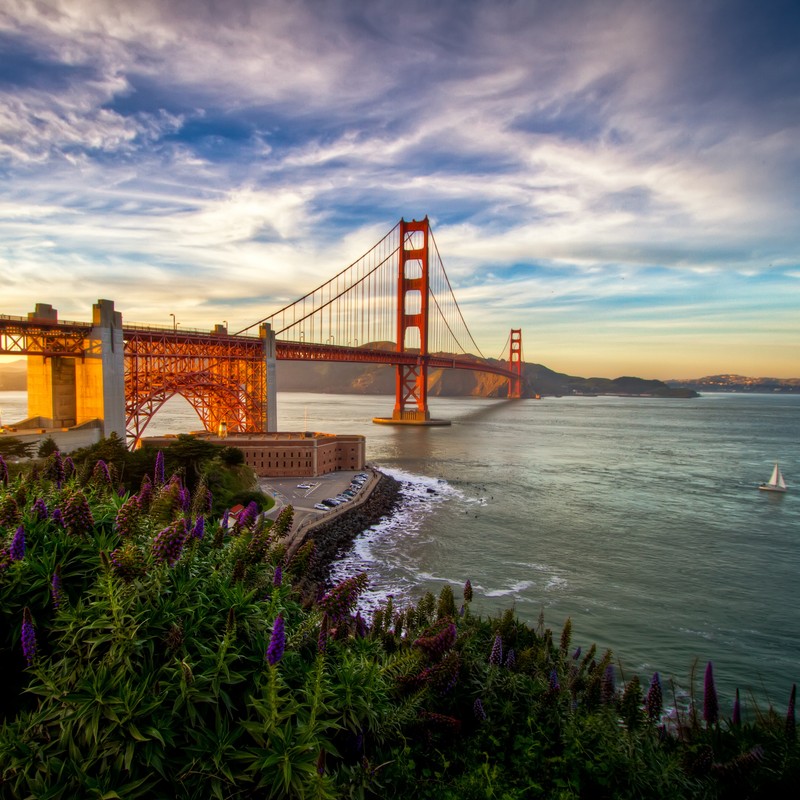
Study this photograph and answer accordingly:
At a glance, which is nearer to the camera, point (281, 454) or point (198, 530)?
point (198, 530)

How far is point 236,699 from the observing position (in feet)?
12.8

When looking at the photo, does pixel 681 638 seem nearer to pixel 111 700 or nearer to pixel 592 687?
pixel 592 687

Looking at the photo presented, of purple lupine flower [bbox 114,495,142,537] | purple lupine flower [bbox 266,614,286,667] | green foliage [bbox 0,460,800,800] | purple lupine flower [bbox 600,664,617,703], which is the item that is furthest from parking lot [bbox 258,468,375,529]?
purple lupine flower [bbox 266,614,286,667]

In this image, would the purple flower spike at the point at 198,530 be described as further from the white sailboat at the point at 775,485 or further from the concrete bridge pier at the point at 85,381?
the white sailboat at the point at 775,485

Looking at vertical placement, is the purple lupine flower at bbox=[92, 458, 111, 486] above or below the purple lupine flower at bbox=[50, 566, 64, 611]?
above

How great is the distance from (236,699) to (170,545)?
124 centimetres

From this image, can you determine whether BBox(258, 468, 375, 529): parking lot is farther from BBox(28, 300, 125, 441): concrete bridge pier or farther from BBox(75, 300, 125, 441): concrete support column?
BBox(28, 300, 125, 441): concrete bridge pier

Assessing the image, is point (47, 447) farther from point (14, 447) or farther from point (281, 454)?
point (281, 454)

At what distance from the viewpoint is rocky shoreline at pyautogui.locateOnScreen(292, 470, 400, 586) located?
1997cm

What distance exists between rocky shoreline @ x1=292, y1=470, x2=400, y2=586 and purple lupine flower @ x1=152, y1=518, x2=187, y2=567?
12.8 metres

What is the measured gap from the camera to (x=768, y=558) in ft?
74.9

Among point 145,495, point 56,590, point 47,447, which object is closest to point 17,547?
point 56,590

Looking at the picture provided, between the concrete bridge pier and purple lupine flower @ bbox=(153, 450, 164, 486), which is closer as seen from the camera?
purple lupine flower @ bbox=(153, 450, 164, 486)

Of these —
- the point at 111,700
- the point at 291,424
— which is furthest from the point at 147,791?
the point at 291,424
